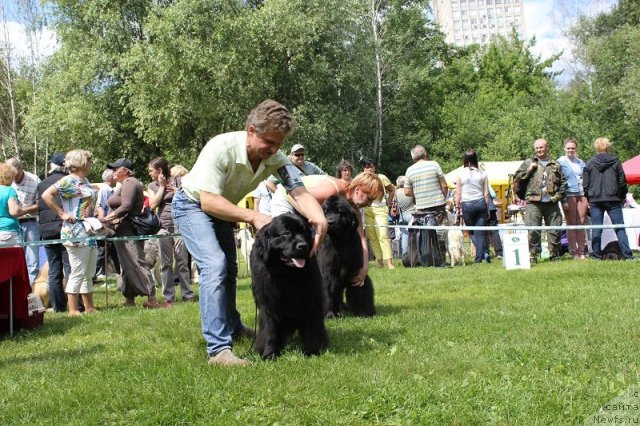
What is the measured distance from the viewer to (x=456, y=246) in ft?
37.7

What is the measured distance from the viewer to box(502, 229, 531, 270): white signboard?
9727mm

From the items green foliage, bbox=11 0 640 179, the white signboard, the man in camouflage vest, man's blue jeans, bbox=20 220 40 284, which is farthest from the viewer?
green foliage, bbox=11 0 640 179

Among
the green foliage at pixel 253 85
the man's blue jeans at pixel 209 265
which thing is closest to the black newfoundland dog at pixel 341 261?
the man's blue jeans at pixel 209 265

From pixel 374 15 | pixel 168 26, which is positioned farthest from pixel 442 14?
pixel 168 26

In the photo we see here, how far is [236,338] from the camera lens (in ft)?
17.3

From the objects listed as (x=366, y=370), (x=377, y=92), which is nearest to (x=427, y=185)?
(x=366, y=370)

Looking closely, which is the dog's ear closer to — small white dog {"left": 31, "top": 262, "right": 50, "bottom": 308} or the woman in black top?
the woman in black top

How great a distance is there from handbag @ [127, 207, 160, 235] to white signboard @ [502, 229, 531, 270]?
17.0 feet

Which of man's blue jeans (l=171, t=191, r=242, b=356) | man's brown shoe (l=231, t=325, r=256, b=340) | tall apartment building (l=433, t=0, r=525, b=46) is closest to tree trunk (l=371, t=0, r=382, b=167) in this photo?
man's brown shoe (l=231, t=325, r=256, b=340)

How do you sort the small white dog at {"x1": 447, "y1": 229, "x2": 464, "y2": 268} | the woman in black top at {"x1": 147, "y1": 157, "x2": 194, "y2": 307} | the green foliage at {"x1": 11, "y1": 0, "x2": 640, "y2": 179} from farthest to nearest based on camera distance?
1. the green foliage at {"x1": 11, "y1": 0, "x2": 640, "y2": 179}
2. the small white dog at {"x1": 447, "y1": 229, "x2": 464, "y2": 268}
3. the woman in black top at {"x1": 147, "y1": 157, "x2": 194, "y2": 307}

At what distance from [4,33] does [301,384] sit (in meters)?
32.5

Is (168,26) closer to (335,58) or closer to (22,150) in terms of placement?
(335,58)

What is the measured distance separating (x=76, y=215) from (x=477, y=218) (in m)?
6.98

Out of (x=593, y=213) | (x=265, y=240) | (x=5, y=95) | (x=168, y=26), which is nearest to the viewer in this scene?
(x=265, y=240)
